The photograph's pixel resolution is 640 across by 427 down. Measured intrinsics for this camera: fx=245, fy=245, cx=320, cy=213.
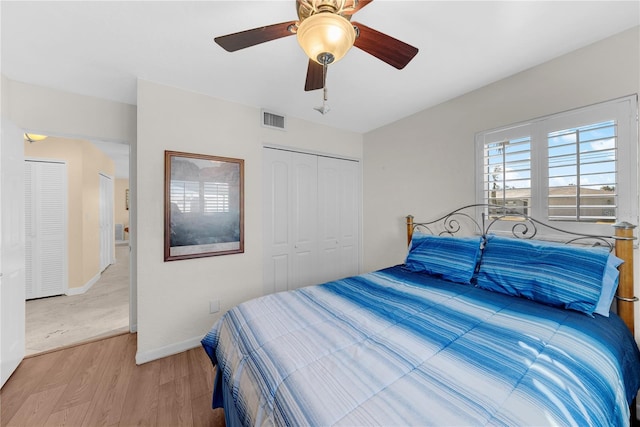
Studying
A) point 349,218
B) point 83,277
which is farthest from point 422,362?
point 83,277

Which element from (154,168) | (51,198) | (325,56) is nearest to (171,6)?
(325,56)

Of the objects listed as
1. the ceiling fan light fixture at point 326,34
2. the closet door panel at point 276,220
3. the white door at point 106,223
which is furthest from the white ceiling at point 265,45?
the white door at point 106,223

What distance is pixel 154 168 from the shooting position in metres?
2.26

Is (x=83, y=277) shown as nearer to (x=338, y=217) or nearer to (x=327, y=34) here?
(x=338, y=217)

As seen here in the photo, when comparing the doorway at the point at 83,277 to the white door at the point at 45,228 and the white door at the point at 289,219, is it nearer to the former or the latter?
the white door at the point at 45,228

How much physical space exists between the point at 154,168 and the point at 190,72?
0.91 m

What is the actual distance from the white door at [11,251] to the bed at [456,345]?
1778mm

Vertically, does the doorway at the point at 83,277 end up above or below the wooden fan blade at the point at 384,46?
below

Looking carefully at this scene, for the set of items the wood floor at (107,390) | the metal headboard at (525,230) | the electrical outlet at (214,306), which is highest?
the metal headboard at (525,230)

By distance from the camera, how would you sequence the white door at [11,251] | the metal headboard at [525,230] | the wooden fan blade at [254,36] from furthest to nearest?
the white door at [11,251]
the metal headboard at [525,230]
the wooden fan blade at [254,36]

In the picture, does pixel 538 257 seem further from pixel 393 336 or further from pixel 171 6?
pixel 171 6

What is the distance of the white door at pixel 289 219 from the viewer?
2939 mm

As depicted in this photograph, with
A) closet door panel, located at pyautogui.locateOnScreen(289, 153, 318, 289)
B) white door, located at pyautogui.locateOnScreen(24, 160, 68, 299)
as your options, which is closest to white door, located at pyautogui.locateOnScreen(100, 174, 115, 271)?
white door, located at pyautogui.locateOnScreen(24, 160, 68, 299)

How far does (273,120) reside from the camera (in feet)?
9.57
